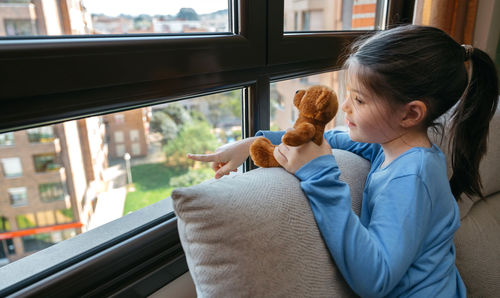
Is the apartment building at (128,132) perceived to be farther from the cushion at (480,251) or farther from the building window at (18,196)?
the cushion at (480,251)

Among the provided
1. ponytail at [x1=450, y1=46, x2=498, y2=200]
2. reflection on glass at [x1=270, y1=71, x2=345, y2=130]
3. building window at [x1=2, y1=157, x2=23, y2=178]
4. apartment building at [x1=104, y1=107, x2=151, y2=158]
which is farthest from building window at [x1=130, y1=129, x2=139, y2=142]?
ponytail at [x1=450, y1=46, x2=498, y2=200]

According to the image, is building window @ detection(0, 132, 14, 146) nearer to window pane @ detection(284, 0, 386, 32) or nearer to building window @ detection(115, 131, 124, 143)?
building window @ detection(115, 131, 124, 143)

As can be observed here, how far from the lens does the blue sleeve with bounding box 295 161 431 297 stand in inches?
23.3

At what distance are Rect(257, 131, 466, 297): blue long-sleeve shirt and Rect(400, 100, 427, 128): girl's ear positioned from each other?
0.06 meters

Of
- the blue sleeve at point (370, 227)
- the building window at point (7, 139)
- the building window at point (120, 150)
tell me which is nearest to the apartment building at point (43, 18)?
the building window at point (7, 139)

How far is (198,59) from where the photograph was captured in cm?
76

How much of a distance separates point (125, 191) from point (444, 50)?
2.74 ft

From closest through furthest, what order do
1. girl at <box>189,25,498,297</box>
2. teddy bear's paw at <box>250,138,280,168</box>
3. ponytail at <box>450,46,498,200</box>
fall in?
girl at <box>189,25,498,297</box> → teddy bear's paw at <box>250,138,280,168</box> → ponytail at <box>450,46,498,200</box>

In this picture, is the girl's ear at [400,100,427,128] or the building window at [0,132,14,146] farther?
the girl's ear at [400,100,427,128]

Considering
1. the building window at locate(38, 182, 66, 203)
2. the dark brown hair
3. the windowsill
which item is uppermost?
the dark brown hair

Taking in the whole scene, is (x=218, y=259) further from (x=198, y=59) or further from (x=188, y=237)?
(x=198, y=59)

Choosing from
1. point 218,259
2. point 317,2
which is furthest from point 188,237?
point 317,2

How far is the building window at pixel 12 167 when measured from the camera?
61 centimetres

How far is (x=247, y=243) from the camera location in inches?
19.9
